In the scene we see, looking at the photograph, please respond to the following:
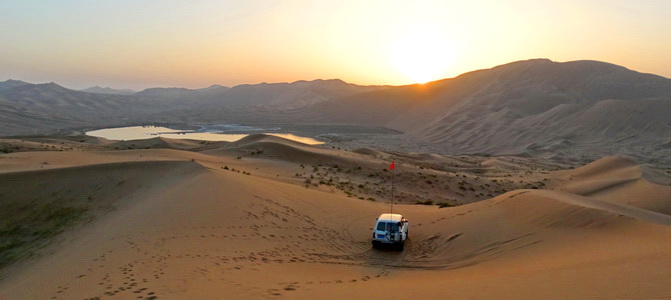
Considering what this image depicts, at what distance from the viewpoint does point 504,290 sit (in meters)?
8.42

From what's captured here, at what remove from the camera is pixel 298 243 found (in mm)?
14641

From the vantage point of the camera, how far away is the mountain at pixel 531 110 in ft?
240

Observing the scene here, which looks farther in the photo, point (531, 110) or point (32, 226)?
point (531, 110)

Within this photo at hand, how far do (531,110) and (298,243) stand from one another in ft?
332

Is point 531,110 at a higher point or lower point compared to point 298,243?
higher

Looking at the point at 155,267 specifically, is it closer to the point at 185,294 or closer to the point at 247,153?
the point at 185,294

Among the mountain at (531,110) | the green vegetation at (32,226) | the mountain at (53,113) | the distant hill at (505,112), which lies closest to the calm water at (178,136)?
the mountain at (53,113)

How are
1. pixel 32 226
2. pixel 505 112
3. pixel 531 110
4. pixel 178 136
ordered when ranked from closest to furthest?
pixel 32 226, pixel 178 136, pixel 505 112, pixel 531 110

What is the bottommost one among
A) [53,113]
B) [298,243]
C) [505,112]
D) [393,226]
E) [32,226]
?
[32,226]

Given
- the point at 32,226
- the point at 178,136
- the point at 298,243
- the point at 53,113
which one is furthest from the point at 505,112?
the point at 53,113

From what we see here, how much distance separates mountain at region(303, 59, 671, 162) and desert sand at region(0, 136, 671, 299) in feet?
171

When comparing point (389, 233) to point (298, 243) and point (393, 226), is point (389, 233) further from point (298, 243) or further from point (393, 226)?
point (298, 243)

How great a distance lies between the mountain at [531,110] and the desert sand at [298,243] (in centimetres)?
5221

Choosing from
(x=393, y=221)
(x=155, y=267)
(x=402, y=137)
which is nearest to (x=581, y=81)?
(x=402, y=137)
